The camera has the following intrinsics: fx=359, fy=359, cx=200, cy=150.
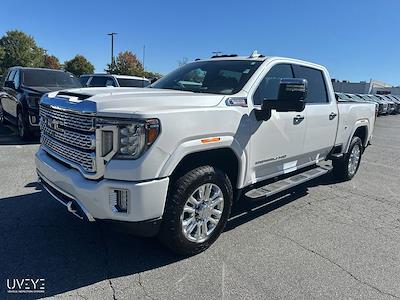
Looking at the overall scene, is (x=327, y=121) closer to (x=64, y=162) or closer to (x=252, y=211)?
(x=252, y=211)

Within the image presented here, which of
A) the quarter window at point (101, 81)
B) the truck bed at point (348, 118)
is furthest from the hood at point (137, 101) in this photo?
the quarter window at point (101, 81)

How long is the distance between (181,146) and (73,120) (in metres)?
0.99

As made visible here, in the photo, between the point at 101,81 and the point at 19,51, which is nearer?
the point at 101,81

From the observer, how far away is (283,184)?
15.0ft

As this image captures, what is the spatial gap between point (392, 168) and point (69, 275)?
770cm

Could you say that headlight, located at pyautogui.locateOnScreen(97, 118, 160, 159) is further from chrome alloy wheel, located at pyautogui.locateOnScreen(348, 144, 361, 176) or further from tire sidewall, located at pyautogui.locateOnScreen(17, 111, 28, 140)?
tire sidewall, located at pyautogui.locateOnScreen(17, 111, 28, 140)

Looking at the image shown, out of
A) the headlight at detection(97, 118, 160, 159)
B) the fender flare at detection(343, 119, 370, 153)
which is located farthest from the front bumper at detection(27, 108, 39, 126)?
the fender flare at detection(343, 119, 370, 153)

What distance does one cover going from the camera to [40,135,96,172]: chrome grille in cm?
301

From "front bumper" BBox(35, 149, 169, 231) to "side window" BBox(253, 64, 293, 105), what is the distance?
1.62m

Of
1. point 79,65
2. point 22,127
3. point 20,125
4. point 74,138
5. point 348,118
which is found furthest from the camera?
point 79,65

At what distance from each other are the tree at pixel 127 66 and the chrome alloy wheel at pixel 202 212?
5877 cm

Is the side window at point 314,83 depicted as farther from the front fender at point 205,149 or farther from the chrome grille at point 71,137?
the chrome grille at point 71,137

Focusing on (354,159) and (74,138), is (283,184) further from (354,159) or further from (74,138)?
(354,159)

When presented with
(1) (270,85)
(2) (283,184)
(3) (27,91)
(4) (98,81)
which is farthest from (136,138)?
(4) (98,81)
